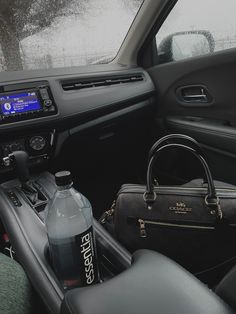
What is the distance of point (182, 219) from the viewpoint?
3.56 ft

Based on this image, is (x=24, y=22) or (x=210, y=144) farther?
(x=210, y=144)

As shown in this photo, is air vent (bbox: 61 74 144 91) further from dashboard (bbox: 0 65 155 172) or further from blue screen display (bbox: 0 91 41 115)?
blue screen display (bbox: 0 91 41 115)

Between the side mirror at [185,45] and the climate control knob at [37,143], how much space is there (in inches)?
39.7

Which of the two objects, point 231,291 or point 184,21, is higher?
point 184,21

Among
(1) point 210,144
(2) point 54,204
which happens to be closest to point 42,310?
(2) point 54,204

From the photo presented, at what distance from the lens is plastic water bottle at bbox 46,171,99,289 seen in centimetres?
83

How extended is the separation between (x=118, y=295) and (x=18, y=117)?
3.48 ft

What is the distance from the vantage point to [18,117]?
4.67 feet

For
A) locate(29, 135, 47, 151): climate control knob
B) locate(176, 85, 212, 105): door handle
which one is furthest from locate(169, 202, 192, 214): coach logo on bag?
locate(176, 85, 212, 105): door handle

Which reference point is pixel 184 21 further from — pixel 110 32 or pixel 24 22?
pixel 24 22

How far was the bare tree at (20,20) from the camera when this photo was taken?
64.7 inches

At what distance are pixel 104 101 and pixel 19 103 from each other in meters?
0.47

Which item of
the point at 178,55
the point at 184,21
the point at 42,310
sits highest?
the point at 184,21

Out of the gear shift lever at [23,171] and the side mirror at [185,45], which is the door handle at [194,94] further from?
the gear shift lever at [23,171]
